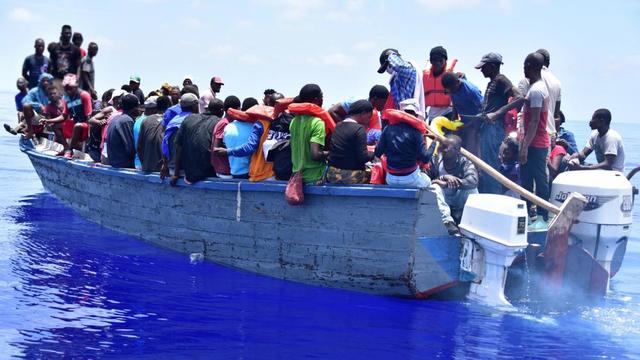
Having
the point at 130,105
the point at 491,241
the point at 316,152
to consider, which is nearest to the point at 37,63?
the point at 130,105

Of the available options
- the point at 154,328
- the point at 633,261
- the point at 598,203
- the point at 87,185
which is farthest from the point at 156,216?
the point at 633,261

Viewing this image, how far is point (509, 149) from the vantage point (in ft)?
31.0

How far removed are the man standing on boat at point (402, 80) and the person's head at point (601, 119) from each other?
2243 mm

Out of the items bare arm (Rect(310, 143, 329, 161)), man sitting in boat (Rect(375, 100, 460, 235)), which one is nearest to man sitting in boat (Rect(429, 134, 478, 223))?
man sitting in boat (Rect(375, 100, 460, 235))

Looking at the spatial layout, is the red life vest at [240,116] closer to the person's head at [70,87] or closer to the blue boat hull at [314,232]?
the blue boat hull at [314,232]

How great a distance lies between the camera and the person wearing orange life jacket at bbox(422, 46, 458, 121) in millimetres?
10164

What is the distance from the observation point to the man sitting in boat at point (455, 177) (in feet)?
28.1

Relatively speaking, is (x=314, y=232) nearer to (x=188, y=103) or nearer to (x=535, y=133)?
(x=535, y=133)

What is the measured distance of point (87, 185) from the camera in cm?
1289

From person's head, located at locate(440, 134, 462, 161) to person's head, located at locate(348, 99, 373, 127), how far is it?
89 cm

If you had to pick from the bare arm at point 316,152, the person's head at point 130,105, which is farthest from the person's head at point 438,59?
the person's head at point 130,105

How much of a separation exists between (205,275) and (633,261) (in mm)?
7028

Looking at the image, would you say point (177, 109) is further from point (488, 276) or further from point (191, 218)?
point (488, 276)

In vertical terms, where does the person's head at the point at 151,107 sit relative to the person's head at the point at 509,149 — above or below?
above
